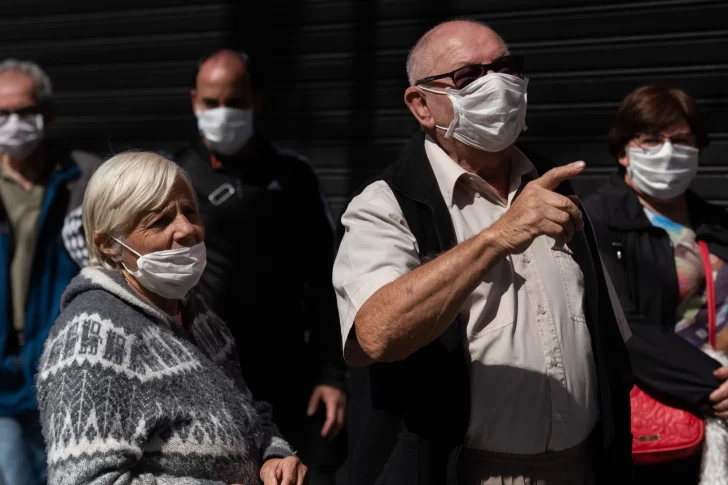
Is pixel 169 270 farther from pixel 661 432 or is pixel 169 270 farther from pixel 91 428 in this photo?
pixel 661 432

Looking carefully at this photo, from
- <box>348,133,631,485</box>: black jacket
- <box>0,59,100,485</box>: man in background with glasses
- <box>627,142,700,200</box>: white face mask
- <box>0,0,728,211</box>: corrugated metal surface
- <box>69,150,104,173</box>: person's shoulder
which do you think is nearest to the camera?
<box>348,133,631,485</box>: black jacket

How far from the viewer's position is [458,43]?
2758mm

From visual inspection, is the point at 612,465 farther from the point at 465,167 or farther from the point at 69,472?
the point at 69,472

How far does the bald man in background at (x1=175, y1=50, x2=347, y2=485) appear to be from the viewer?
3916mm

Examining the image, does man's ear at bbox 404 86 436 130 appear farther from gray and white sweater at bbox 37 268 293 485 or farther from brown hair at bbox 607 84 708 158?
brown hair at bbox 607 84 708 158

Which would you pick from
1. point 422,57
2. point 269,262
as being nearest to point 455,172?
point 422,57

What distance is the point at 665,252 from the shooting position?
3.48 m

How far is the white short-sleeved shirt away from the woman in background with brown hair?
79cm

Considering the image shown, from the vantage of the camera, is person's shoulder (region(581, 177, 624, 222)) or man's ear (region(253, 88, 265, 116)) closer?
person's shoulder (region(581, 177, 624, 222))

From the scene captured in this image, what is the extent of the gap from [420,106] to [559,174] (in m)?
0.70

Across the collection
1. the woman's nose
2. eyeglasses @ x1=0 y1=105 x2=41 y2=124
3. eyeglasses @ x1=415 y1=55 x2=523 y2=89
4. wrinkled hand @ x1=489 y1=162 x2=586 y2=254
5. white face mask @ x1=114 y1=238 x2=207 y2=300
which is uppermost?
eyeglasses @ x1=415 y1=55 x2=523 y2=89

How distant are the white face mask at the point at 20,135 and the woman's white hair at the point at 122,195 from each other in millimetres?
1924

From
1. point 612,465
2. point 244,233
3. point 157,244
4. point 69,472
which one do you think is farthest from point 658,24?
point 69,472

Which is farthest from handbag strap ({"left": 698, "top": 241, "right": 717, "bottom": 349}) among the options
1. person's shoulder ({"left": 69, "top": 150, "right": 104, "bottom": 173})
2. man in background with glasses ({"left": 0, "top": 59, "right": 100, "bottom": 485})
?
person's shoulder ({"left": 69, "top": 150, "right": 104, "bottom": 173})
